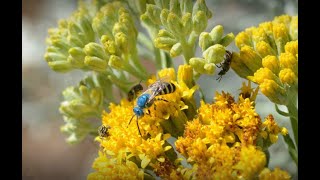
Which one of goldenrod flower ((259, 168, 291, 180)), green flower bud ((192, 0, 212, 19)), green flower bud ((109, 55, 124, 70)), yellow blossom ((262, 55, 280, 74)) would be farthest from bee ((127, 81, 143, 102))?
goldenrod flower ((259, 168, 291, 180))

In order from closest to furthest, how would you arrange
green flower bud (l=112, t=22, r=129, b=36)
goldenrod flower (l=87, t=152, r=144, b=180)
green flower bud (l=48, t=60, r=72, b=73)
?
goldenrod flower (l=87, t=152, r=144, b=180), green flower bud (l=112, t=22, r=129, b=36), green flower bud (l=48, t=60, r=72, b=73)

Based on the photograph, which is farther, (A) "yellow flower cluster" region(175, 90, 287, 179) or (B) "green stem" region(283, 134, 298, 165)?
(B) "green stem" region(283, 134, 298, 165)

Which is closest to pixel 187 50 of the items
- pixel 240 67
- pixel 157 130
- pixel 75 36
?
pixel 240 67

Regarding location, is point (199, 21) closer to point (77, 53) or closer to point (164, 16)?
point (164, 16)

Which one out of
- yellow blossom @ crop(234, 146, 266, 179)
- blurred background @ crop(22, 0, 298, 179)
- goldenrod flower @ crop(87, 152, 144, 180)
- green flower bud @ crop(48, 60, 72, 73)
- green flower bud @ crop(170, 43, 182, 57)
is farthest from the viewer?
blurred background @ crop(22, 0, 298, 179)

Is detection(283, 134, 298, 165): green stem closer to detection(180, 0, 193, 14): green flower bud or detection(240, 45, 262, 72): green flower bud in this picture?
detection(240, 45, 262, 72): green flower bud

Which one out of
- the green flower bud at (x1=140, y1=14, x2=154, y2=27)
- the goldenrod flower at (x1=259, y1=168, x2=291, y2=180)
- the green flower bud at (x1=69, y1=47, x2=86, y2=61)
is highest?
the green flower bud at (x1=140, y1=14, x2=154, y2=27)
